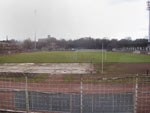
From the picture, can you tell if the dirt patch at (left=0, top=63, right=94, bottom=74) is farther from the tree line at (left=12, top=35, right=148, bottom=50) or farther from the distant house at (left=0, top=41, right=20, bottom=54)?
the tree line at (left=12, top=35, right=148, bottom=50)

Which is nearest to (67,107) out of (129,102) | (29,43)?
(129,102)

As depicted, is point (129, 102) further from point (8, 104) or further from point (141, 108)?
point (8, 104)

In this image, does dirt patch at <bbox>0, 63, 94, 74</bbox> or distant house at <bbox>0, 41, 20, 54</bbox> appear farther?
distant house at <bbox>0, 41, 20, 54</bbox>

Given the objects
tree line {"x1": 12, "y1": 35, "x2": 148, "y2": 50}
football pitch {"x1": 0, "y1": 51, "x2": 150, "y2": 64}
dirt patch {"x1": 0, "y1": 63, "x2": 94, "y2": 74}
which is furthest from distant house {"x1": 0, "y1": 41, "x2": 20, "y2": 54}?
dirt patch {"x1": 0, "y1": 63, "x2": 94, "y2": 74}

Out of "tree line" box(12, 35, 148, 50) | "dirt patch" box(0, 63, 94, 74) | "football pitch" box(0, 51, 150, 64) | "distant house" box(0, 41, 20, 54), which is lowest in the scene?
"dirt patch" box(0, 63, 94, 74)

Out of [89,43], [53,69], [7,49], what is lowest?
[53,69]

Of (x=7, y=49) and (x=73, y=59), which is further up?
(x=7, y=49)

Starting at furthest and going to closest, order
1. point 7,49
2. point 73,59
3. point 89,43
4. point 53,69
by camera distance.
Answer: point 89,43 → point 7,49 → point 73,59 → point 53,69

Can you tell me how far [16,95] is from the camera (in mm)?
4148

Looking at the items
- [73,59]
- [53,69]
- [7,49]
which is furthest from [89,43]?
[53,69]

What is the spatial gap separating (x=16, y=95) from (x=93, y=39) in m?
58.0

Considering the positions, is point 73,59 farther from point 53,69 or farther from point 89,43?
point 89,43

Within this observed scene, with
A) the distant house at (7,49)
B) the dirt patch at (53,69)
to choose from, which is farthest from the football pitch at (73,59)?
the distant house at (7,49)

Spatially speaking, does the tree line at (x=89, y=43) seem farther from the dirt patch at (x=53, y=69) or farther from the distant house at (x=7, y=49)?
the dirt patch at (x=53, y=69)
